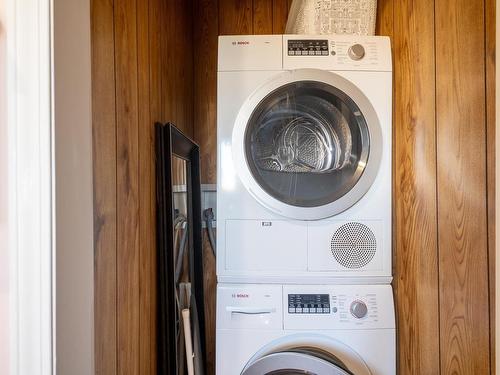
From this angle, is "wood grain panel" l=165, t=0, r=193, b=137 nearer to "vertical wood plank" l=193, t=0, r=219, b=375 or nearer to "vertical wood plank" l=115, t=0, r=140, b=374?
"vertical wood plank" l=193, t=0, r=219, b=375

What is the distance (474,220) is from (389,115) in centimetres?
50

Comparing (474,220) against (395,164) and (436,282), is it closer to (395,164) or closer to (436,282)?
(436,282)

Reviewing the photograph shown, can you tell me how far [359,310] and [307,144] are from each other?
0.68m

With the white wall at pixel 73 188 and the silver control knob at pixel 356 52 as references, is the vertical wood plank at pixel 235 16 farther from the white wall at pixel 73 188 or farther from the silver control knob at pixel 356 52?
the white wall at pixel 73 188

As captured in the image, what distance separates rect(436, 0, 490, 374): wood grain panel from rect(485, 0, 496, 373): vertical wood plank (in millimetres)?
14

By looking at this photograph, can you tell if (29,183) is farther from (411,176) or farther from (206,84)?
(206,84)

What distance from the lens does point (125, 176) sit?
35.3 inches

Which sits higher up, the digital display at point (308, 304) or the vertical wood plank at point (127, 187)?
the vertical wood plank at point (127, 187)

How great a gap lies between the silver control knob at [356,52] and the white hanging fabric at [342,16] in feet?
0.37

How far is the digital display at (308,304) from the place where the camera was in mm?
1314

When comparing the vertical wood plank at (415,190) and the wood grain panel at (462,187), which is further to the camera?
the vertical wood plank at (415,190)

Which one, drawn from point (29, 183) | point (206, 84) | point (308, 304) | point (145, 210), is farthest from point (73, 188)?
point (206, 84)

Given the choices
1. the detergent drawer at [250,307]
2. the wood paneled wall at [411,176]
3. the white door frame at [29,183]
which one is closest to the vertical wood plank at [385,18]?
the wood paneled wall at [411,176]

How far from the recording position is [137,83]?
1007 mm
